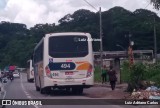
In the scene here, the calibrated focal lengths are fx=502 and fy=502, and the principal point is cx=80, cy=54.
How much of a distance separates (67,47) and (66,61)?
796 millimetres

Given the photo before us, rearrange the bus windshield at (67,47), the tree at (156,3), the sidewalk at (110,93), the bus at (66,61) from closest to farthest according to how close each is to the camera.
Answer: the tree at (156,3) < the sidewalk at (110,93) < the bus at (66,61) < the bus windshield at (67,47)

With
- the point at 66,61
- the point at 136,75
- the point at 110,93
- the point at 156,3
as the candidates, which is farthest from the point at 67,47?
the point at 156,3

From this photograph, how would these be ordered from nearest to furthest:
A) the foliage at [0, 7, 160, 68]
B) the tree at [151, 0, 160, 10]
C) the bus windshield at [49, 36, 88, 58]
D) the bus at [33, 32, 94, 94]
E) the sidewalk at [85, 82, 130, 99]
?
the tree at [151, 0, 160, 10] → the sidewalk at [85, 82, 130, 99] → the bus at [33, 32, 94, 94] → the bus windshield at [49, 36, 88, 58] → the foliage at [0, 7, 160, 68]

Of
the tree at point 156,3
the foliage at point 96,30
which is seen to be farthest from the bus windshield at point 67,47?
the foliage at point 96,30

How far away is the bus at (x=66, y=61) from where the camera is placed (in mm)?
26938

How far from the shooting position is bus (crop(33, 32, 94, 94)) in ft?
88.4

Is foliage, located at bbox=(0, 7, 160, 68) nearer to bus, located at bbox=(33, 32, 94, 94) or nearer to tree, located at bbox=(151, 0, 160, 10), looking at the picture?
Answer: bus, located at bbox=(33, 32, 94, 94)

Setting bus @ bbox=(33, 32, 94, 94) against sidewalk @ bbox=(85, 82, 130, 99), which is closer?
sidewalk @ bbox=(85, 82, 130, 99)

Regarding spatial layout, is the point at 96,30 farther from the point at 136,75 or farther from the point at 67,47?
the point at 136,75

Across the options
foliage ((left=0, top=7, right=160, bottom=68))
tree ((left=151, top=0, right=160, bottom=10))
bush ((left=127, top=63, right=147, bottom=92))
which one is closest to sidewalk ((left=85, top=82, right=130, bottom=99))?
bush ((left=127, top=63, right=147, bottom=92))

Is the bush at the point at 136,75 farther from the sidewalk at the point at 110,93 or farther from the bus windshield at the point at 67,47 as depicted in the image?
the bus windshield at the point at 67,47

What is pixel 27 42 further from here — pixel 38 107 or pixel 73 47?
pixel 38 107

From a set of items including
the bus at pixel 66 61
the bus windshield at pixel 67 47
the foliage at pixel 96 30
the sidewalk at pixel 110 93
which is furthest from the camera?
the foliage at pixel 96 30

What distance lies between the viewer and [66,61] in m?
26.9
